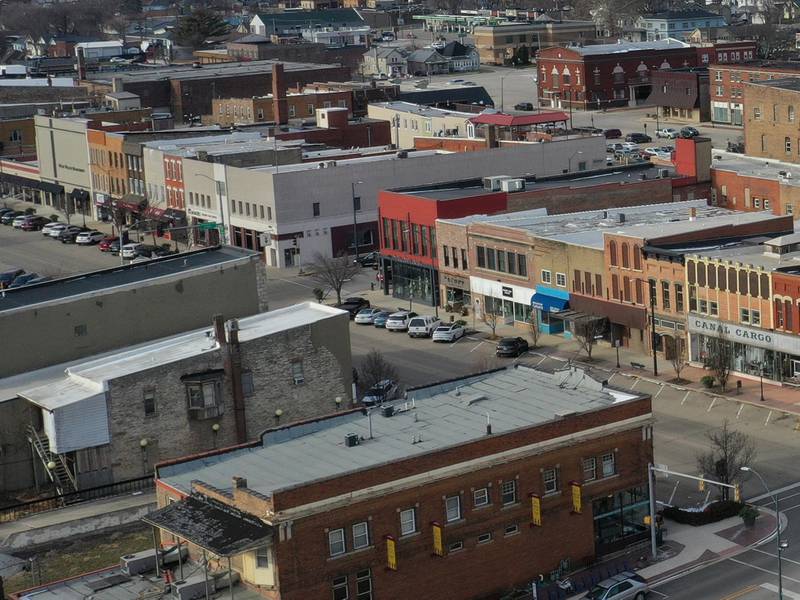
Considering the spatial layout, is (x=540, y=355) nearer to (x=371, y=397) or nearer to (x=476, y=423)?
(x=371, y=397)

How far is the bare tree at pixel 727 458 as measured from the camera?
57.7 meters

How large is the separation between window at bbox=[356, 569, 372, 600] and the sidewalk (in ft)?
83.6

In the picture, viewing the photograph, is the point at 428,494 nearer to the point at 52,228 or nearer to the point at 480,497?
the point at 480,497

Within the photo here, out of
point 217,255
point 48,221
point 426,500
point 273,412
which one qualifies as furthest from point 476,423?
point 48,221

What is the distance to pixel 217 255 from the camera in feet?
249

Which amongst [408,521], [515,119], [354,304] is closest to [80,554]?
[408,521]

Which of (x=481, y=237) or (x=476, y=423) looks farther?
(x=481, y=237)

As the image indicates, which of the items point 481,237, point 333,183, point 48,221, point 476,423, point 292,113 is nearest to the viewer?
point 476,423

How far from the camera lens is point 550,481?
52.6 metres

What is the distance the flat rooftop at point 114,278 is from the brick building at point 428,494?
709 inches

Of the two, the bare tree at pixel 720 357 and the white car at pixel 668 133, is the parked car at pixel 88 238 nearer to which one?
the bare tree at pixel 720 357

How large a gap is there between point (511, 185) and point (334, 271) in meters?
11.7

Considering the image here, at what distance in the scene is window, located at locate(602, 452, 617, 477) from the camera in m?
53.9

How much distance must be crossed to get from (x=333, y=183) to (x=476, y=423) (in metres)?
54.7
